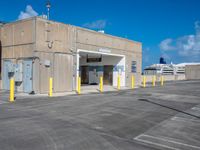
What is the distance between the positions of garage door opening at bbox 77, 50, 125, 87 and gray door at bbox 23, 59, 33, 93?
395 inches

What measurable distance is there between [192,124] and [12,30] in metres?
15.0

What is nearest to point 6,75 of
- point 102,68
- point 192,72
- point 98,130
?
point 102,68

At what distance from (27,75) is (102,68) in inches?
513

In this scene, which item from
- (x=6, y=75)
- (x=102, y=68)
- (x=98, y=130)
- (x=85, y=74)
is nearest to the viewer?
(x=98, y=130)

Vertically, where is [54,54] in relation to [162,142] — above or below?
above

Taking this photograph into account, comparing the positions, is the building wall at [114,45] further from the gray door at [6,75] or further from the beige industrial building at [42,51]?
the gray door at [6,75]

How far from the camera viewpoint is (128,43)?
2769cm

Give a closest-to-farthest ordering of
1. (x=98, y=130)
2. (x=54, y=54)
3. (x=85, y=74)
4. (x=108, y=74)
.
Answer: (x=98, y=130), (x=54, y=54), (x=108, y=74), (x=85, y=74)

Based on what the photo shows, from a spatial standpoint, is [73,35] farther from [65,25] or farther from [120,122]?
[120,122]

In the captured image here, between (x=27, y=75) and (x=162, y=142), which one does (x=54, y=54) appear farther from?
(x=162, y=142)

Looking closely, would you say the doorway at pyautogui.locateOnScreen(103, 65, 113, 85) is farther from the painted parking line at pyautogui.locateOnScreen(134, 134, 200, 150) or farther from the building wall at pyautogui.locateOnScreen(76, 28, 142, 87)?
the painted parking line at pyautogui.locateOnScreen(134, 134, 200, 150)

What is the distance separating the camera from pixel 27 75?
1691 centimetres

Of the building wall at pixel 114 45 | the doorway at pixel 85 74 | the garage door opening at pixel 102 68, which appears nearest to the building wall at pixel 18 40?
the building wall at pixel 114 45

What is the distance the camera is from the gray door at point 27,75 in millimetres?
16703
